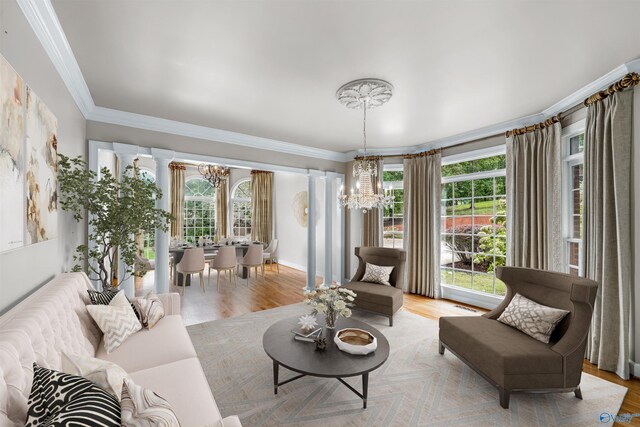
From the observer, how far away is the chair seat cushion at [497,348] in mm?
2096

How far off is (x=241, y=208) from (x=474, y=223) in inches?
252

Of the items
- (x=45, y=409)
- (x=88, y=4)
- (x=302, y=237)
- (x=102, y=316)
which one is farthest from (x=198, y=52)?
(x=302, y=237)

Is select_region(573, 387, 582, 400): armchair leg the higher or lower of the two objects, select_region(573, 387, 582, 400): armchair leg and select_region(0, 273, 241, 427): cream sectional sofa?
the lower

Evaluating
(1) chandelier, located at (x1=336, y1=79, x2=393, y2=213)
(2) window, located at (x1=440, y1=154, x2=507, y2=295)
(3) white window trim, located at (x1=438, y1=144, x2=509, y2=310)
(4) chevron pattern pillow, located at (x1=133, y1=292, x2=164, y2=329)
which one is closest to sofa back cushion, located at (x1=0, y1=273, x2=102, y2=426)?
(4) chevron pattern pillow, located at (x1=133, y1=292, x2=164, y2=329)

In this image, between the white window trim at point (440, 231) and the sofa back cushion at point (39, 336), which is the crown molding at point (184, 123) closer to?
the white window trim at point (440, 231)

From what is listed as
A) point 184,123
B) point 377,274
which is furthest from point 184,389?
point 184,123

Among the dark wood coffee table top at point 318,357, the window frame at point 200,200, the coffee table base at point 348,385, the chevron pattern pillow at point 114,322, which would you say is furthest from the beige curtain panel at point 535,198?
the window frame at point 200,200

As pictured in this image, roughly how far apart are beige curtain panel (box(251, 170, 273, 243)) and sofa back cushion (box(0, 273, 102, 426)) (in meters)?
6.00

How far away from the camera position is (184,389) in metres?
1.57

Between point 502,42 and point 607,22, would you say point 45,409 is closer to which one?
point 502,42

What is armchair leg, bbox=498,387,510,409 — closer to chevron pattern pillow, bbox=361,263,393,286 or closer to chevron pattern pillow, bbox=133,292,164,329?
chevron pattern pillow, bbox=361,263,393,286

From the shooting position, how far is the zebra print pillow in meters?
0.86

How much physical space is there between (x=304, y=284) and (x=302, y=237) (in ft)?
5.40

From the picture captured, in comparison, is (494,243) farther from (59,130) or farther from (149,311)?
(59,130)
